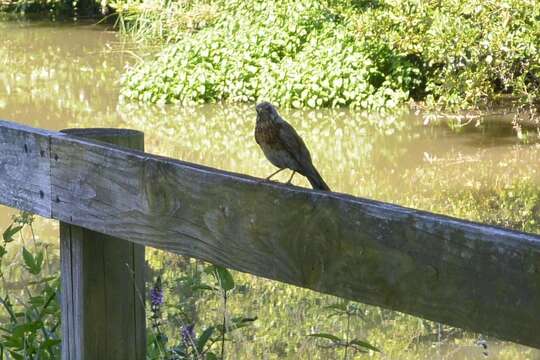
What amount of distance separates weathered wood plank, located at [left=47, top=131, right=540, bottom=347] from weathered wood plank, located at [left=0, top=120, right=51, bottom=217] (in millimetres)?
39

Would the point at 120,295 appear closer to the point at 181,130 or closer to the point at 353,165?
the point at 353,165

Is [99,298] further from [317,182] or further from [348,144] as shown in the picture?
[348,144]

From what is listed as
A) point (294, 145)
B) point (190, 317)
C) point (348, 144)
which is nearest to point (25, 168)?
point (294, 145)

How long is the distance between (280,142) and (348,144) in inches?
354

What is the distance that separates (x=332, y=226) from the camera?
1.89 meters

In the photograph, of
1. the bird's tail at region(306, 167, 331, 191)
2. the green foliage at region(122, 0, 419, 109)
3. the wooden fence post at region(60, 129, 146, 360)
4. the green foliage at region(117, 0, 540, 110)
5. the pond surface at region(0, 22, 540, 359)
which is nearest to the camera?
the wooden fence post at region(60, 129, 146, 360)

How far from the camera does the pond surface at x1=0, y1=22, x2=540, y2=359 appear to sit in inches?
393

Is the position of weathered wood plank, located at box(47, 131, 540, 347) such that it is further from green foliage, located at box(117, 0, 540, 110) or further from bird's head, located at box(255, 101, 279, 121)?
green foliage, located at box(117, 0, 540, 110)

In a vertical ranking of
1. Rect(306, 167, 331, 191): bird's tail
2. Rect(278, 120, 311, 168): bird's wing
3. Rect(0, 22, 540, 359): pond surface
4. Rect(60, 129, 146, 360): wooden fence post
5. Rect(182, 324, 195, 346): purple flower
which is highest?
Rect(278, 120, 311, 168): bird's wing

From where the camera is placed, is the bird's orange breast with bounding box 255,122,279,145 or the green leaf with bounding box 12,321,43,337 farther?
the bird's orange breast with bounding box 255,122,279,145

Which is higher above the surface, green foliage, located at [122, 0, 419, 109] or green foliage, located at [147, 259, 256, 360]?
green foliage, located at [122, 0, 419, 109]

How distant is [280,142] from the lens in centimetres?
325

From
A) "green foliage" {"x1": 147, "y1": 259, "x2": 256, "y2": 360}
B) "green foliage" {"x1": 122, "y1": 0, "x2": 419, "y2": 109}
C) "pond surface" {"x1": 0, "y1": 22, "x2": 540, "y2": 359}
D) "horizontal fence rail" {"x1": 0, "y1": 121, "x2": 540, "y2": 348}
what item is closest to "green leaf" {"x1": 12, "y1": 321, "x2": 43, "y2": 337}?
"green foliage" {"x1": 147, "y1": 259, "x2": 256, "y2": 360}

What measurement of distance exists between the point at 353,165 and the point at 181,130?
280cm
